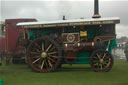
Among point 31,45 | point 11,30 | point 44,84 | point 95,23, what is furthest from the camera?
point 11,30

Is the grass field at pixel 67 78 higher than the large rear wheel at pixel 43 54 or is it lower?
lower

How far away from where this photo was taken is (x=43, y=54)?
29.5 ft

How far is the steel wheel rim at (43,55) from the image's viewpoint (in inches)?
353

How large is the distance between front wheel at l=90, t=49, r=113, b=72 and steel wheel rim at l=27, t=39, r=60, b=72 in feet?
5.57

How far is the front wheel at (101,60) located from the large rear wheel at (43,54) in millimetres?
1698

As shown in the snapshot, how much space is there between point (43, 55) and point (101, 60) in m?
2.69

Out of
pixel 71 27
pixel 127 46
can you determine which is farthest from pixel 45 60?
pixel 127 46

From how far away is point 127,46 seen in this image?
1539 centimetres

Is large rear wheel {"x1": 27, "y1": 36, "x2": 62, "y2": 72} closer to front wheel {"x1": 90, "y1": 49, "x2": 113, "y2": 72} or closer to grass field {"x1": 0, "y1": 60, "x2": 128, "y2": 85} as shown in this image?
grass field {"x1": 0, "y1": 60, "x2": 128, "y2": 85}

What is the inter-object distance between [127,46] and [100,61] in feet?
24.8

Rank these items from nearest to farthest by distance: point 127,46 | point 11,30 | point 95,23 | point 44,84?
point 44,84 → point 95,23 → point 11,30 → point 127,46

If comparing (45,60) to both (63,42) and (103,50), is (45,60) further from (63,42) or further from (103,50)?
(103,50)

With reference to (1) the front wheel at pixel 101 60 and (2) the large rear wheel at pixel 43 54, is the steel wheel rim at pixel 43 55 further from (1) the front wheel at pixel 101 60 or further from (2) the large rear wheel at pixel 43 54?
(1) the front wheel at pixel 101 60

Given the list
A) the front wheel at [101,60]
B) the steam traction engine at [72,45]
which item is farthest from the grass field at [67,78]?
the steam traction engine at [72,45]
